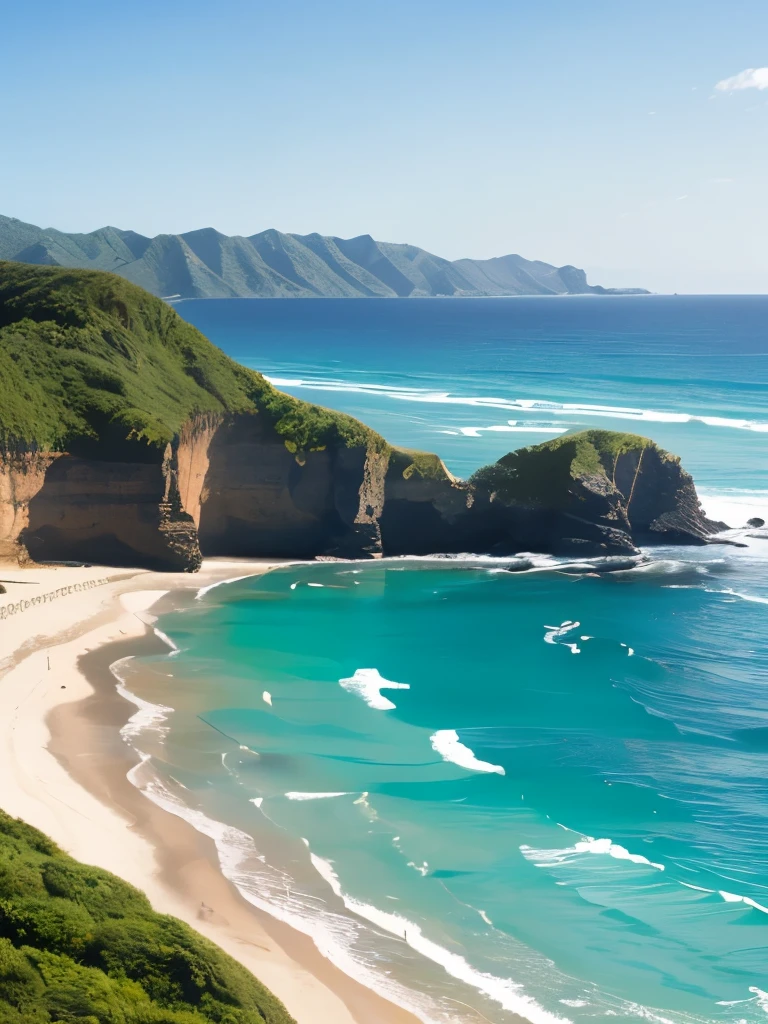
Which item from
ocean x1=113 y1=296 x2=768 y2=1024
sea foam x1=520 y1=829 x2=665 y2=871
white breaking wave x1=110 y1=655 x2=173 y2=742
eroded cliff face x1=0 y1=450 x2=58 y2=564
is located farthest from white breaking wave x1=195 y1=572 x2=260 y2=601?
sea foam x1=520 y1=829 x2=665 y2=871

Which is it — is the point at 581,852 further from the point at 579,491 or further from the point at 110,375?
the point at 110,375

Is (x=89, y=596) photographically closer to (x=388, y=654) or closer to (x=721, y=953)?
(x=388, y=654)

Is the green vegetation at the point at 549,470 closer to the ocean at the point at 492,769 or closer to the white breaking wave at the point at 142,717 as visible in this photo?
the ocean at the point at 492,769

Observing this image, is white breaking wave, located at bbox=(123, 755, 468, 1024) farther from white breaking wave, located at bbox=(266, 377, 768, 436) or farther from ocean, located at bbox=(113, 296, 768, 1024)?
white breaking wave, located at bbox=(266, 377, 768, 436)

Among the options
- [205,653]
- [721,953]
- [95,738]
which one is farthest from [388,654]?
[721,953]

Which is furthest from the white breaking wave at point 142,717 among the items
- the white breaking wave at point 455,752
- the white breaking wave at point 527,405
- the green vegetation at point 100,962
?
the white breaking wave at point 527,405
